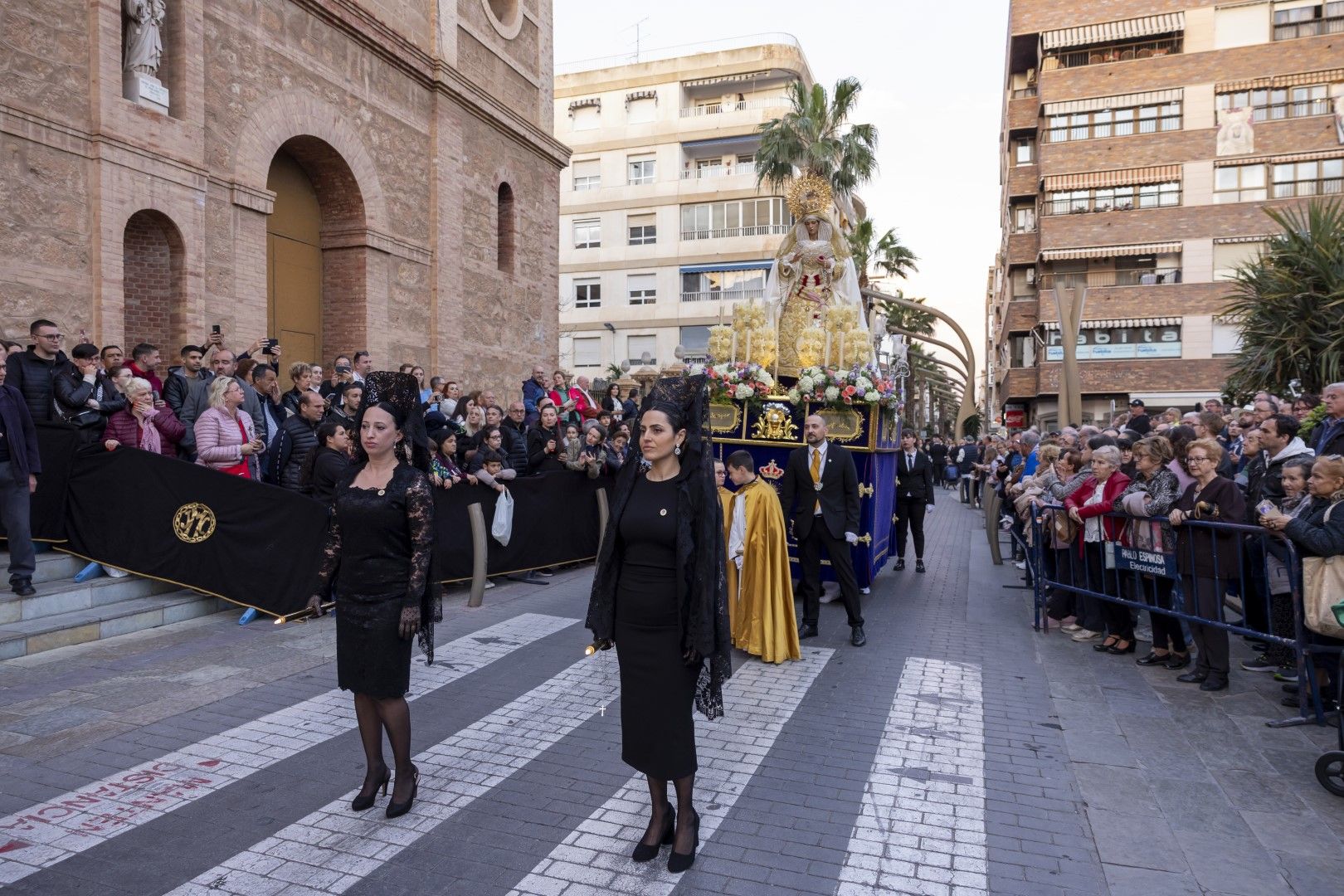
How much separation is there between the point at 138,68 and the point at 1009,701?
1373 cm

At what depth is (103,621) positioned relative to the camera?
777cm

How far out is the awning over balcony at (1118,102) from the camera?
3381 cm

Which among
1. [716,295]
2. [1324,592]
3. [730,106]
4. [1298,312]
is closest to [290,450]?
[1324,592]

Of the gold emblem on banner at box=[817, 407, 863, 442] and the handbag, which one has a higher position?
→ the gold emblem on banner at box=[817, 407, 863, 442]

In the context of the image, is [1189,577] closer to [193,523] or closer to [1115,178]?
[193,523]

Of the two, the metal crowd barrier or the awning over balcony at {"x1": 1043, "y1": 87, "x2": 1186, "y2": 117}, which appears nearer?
the metal crowd barrier

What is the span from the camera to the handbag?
5301 mm

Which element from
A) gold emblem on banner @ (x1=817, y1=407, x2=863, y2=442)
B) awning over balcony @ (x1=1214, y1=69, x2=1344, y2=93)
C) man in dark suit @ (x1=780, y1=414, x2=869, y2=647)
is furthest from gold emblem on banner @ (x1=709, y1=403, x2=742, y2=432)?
awning over balcony @ (x1=1214, y1=69, x2=1344, y2=93)

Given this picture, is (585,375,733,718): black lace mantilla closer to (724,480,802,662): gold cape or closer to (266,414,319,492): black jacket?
(724,480,802,662): gold cape

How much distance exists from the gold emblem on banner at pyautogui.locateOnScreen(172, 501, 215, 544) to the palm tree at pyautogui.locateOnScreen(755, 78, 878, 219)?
1044 inches

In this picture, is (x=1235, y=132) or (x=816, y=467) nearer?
(x=816, y=467)

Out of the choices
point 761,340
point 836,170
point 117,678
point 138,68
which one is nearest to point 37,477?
point 117,678

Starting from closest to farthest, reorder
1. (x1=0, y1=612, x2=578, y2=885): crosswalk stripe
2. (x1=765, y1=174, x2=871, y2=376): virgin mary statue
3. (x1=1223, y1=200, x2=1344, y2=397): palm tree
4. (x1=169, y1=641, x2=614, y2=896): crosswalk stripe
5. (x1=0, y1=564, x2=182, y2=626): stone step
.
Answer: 1. (x1=169, y1=641, x2=614, y2=896): crosswalk stripe
2. (x1=0, y1=612, x2=578, y2=885): crosswalk stripe
3. (x1=0, y1=564, x2=182, y2=626): stone step
4. (x1=765, y1=174, x2=871, y2=376): virgin mary statue
5. (x1=1223, y1=200, x2=1344, y2=397): palm tree

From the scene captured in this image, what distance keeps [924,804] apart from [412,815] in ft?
8.96
